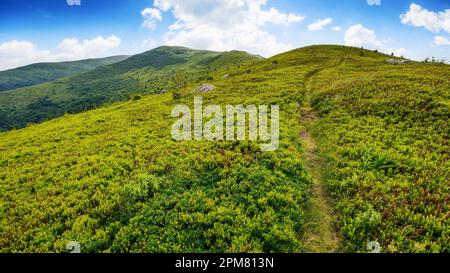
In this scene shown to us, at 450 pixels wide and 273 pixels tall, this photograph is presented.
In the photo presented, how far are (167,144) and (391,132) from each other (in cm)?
1563

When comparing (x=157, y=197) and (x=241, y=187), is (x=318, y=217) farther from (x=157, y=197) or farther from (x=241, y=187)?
(x=157, y=197)

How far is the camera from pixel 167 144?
17.3 meters

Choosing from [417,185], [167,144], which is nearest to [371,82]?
[417,185]

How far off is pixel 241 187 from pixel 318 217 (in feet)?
11.8

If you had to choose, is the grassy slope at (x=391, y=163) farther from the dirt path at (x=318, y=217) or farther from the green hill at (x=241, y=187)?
the dirt path at (x=318, y=217)

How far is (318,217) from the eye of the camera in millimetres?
10008

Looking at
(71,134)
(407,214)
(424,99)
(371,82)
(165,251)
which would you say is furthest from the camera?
(371,82)

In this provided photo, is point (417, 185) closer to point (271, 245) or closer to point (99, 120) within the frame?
point (271, 245)

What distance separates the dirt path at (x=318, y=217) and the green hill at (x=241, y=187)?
142 mm

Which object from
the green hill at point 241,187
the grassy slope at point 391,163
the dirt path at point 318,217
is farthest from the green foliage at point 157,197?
the grassy slope at point 391,163

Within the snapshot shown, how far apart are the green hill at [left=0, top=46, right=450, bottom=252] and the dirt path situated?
142 mm

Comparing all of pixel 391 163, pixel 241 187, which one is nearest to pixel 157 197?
pixel 241 187

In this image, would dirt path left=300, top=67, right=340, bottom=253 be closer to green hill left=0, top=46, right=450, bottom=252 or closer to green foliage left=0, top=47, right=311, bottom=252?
green hill left=0, top=46, right=450, bottom=252

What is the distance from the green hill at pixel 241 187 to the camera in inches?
348
